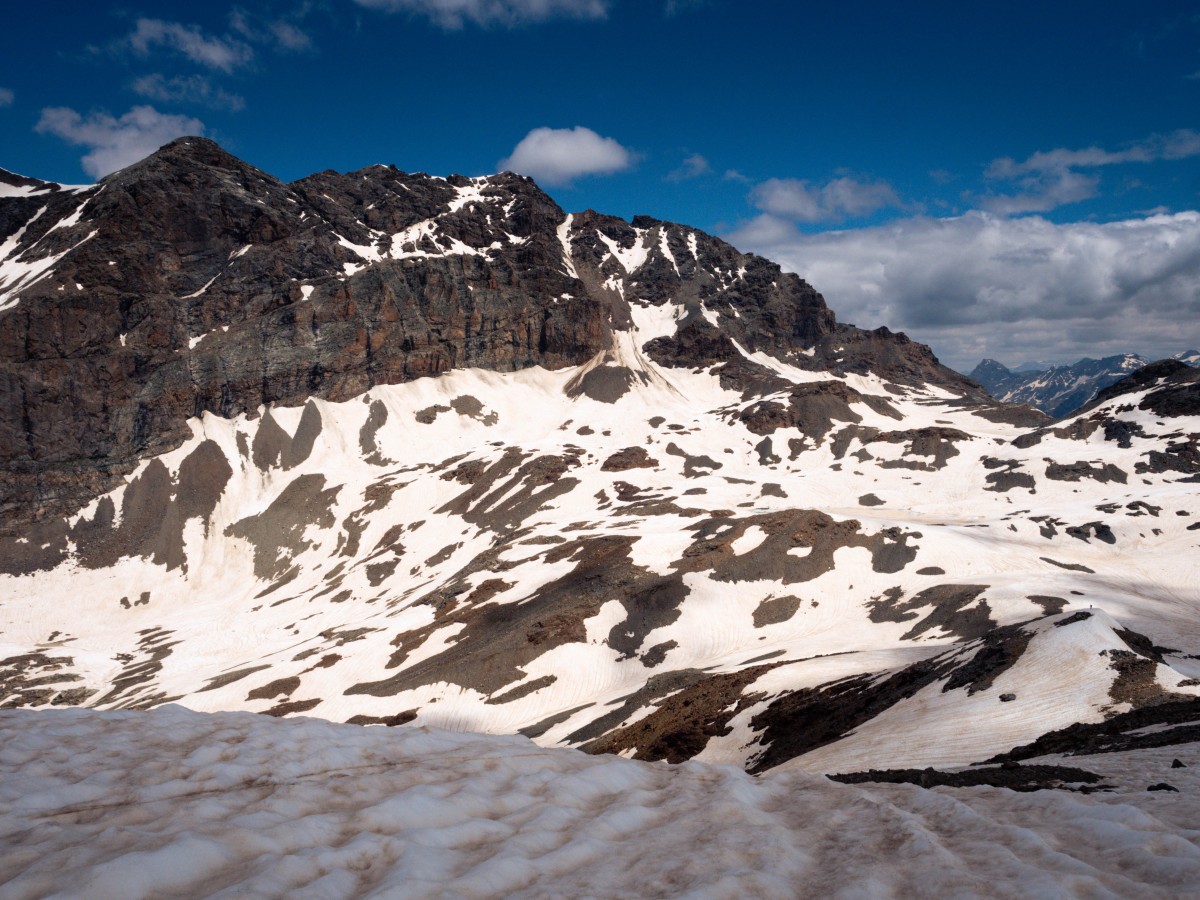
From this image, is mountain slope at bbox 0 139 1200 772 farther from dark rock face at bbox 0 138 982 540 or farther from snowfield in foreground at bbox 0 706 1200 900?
snowfield in foreground at bbox 0 706 1200 900

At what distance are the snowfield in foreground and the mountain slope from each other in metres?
13.5

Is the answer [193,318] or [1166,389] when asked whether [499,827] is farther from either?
[193,318]

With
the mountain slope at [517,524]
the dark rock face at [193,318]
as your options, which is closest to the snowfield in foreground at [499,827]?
the mountain slope at [517,524]

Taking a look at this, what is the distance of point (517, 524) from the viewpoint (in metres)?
106

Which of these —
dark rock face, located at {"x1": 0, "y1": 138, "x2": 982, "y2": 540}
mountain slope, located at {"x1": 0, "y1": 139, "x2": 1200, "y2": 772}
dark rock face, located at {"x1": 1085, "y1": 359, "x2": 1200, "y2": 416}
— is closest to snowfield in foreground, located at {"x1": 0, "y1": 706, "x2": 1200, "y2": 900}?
mountain slope, located at {"x1": 0, "y1": 139, "x2": 1200, "y2": 772}

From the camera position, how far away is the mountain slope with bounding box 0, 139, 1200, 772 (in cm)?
3666

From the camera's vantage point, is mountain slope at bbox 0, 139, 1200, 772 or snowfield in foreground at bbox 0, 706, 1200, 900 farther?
mountain slope at bbox 0, 139, 1200, 772

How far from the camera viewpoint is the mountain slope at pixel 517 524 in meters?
36.7

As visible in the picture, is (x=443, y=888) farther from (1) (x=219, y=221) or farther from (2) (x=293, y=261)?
(1) (x=219, y=221)

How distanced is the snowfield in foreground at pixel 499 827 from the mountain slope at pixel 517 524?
13.5m

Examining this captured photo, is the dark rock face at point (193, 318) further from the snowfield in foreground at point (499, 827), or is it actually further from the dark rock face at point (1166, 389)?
the snowfield in foreground at point (499, 827)

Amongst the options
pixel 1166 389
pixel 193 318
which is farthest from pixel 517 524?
pixel 1166 389

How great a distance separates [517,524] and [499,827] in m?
99.6

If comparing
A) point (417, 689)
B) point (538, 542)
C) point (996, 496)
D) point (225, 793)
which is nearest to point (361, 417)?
point (538, 542)
